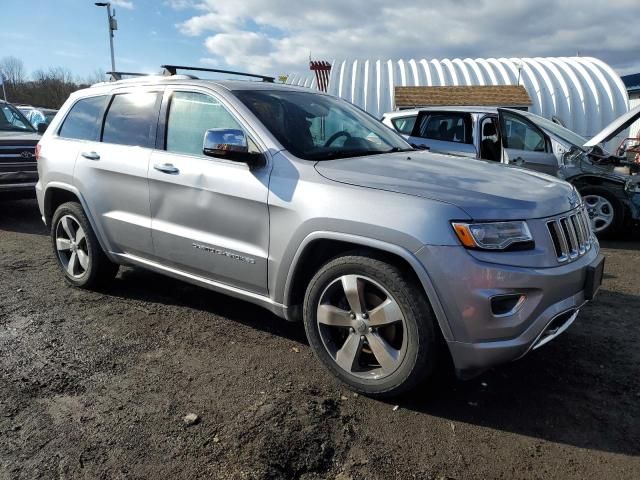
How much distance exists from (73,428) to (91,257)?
2.09 metres

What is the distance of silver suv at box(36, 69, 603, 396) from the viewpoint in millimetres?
2586

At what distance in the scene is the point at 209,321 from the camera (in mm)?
4098

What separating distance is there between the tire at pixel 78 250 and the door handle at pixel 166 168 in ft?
3.59

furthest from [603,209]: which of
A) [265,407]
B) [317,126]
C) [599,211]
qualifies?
[265,407]

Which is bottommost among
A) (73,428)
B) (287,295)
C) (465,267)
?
(73,428)

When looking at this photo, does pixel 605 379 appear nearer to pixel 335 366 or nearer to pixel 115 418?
pixel 335 366

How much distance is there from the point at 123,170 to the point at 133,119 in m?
0.43

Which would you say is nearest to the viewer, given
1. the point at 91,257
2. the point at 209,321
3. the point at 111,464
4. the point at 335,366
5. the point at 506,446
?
the point at 111,464

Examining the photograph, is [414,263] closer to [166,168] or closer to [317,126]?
[317,126]

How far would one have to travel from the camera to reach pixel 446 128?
8.03 m

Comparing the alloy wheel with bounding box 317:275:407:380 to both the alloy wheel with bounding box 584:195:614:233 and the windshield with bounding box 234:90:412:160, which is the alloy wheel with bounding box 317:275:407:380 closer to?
the windshield with bounding box 234:90:412:160

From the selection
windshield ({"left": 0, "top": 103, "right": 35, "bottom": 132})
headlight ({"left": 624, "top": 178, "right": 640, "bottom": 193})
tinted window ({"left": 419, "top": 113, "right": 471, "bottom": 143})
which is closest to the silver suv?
tinted window ({"left": 419, "top": 113, "right": 471, "bottom": 143})

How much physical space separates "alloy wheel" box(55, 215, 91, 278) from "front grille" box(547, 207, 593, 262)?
12.0 ft

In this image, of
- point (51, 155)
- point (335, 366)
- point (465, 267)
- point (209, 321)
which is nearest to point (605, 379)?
point (465, 267)
